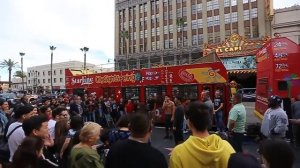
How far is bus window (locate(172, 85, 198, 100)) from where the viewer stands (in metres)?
15.8

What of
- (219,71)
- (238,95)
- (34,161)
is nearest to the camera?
(34,161)

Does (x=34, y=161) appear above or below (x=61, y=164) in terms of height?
above

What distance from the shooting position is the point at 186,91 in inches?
639

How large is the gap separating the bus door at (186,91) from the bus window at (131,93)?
2.73 metres

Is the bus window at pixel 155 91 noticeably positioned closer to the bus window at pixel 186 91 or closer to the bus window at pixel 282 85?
the bus window at pixel 186 91

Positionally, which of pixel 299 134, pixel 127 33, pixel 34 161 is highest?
pixel 127 33

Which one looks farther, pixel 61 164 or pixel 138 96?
pixel 138 96

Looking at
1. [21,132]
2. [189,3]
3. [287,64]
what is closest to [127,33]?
[189,3]

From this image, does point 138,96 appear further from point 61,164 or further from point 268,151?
point 268,151

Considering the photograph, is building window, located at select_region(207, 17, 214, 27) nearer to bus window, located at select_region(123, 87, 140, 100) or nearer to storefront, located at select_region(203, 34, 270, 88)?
storefront, located at select_region(203, 34, 270, 88)

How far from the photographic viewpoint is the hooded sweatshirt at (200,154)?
2.89 m

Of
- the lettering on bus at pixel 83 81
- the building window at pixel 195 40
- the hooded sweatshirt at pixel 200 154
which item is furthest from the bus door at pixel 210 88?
the building window at pixel 195 40

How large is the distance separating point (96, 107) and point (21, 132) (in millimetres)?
13490

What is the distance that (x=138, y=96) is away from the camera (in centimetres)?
1872
